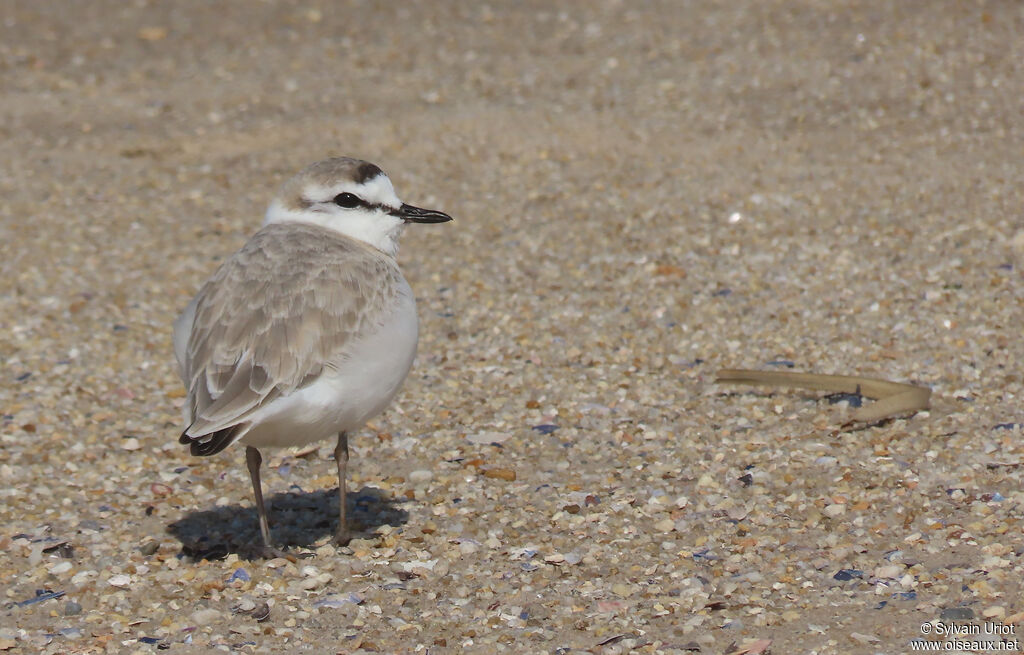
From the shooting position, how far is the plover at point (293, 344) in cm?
434

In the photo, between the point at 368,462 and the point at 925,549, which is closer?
the point at 925,549

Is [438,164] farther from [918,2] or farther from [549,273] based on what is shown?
[918,2]

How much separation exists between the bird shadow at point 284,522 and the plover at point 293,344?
0.19 metres

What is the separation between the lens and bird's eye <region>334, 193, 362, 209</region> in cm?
511

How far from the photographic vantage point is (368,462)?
566 centimetres

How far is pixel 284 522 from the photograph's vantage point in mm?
5195

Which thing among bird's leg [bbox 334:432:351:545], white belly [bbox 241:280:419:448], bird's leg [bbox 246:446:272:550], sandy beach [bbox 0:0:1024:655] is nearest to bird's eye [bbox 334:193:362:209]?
white belly [bbox 241:280:419:448]

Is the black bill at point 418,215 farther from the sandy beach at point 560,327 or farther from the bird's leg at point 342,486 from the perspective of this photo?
the sandy beach at point 560,327

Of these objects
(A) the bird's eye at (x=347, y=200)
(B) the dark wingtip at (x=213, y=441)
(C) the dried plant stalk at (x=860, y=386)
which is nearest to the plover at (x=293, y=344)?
(B) the dark wingtip at (x=213, y=441)

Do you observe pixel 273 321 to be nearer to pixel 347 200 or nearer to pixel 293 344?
pixel 293 344

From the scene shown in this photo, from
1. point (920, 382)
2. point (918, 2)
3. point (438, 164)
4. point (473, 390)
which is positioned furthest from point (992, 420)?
point (918, 2)

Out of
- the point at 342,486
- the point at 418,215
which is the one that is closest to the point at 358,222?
the point at 418,215

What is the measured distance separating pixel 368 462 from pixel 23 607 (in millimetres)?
1635

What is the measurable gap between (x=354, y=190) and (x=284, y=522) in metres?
1.35
